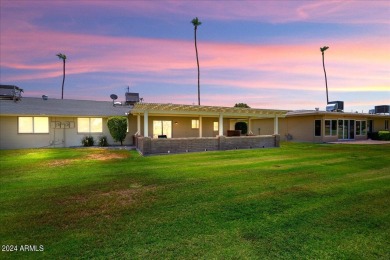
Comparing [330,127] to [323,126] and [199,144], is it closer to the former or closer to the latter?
[323,126]

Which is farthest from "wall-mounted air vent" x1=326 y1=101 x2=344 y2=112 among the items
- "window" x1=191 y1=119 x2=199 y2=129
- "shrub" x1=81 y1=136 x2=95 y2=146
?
"shrub" x1=81 y1=136 x2=95 y2=146

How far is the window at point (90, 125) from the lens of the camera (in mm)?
23344

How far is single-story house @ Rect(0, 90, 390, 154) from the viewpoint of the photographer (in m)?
18.9

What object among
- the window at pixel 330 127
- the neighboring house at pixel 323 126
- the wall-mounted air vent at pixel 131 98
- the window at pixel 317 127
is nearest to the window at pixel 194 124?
the wall-mounted air vent at pixel 131 98

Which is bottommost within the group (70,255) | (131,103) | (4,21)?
(70,255)

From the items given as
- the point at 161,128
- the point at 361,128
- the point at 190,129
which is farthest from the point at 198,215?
the point at 361,128

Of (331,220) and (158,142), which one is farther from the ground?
(158,142)

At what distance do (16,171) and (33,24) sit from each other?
12007 millimetres

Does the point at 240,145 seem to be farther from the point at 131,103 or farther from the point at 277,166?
the point at 131,103

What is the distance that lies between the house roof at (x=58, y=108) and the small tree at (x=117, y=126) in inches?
74.5

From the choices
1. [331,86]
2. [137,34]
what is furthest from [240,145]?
[331,86]

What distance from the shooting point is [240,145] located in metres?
21.2

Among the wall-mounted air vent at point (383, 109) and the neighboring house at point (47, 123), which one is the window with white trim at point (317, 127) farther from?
the neighboring house at point (47, 123)

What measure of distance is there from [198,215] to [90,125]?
21.0m
